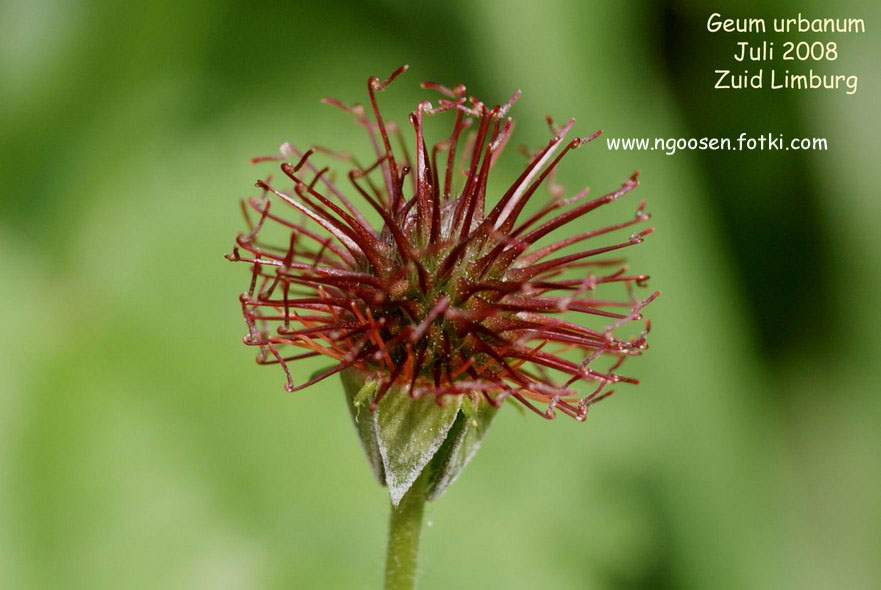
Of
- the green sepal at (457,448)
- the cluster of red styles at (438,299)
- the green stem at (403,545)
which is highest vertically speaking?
the cluster of red styles at (438,299)

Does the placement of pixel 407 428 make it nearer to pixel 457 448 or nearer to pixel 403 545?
pixel 457 448

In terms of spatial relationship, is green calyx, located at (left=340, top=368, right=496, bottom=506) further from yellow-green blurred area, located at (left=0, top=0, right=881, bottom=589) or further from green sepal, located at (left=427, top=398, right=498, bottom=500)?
yellow-green blurred area, located at (left=0, top=0, right=881, bottom=589)

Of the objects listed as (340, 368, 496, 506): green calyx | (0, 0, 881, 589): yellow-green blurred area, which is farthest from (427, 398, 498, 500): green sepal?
(0, 0, 881, 589): yellow-green blurred area

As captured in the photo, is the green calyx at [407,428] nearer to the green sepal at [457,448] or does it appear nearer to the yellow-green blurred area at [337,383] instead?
the green sepal at [457,448]

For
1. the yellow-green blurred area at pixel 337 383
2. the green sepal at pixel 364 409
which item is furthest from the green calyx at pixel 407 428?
the yellow-green blurred area at pixel 337 383

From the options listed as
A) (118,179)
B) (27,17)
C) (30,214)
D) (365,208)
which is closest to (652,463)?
(365,208)
